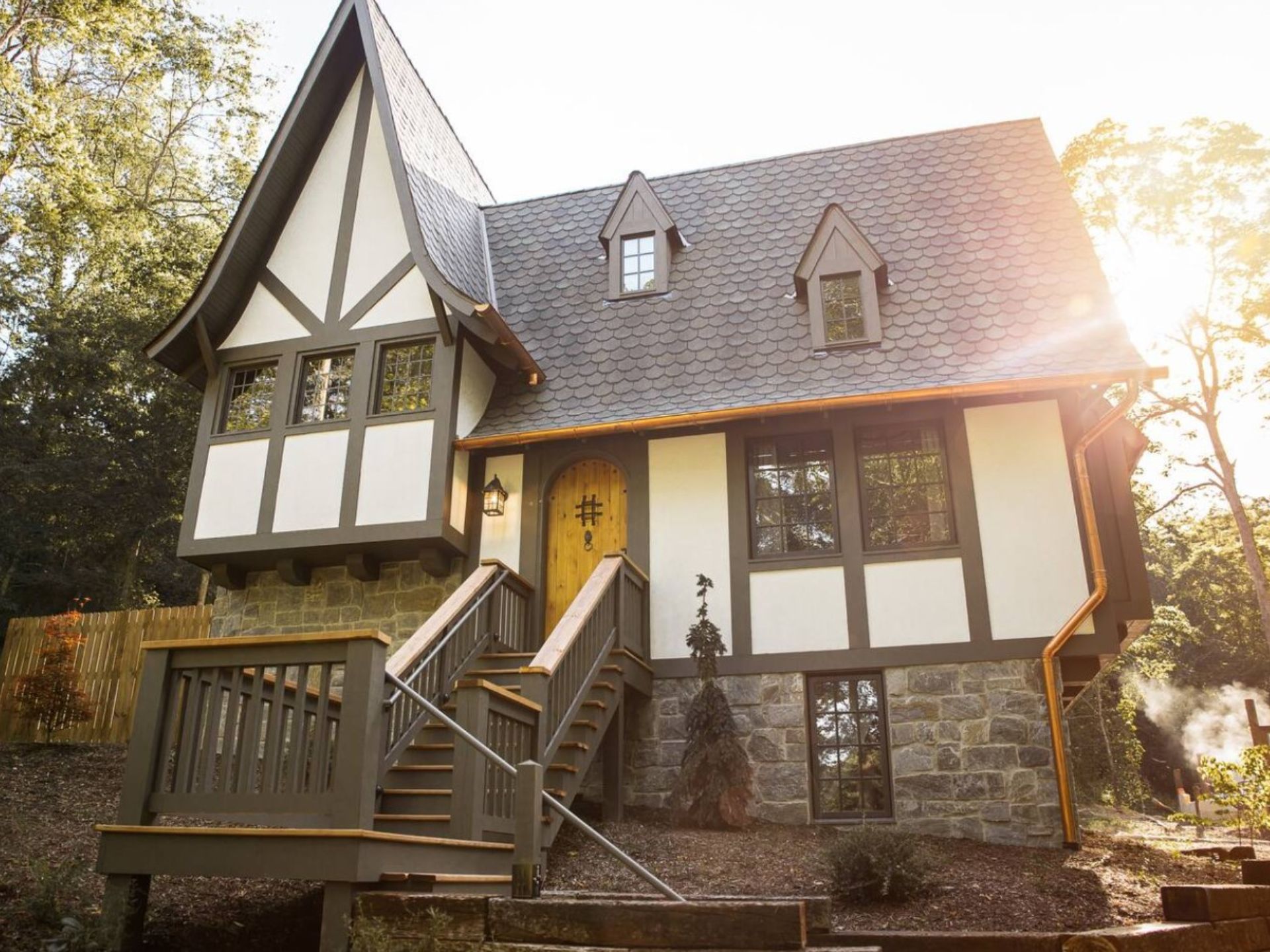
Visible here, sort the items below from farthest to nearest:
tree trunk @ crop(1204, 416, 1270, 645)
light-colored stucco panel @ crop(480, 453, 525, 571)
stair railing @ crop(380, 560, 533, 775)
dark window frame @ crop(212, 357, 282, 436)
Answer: tree trunk @ crop(1204, 416, 1270, 645), dark window frame @ crop(212, 357, 282, 436), light-colored stucco panel @ crop(480, 453, 525, 571), stair railing @ crop(380, 560, 533, 775)

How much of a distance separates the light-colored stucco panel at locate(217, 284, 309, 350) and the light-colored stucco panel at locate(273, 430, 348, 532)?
4.41ft

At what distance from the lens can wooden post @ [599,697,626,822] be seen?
9.02 meters

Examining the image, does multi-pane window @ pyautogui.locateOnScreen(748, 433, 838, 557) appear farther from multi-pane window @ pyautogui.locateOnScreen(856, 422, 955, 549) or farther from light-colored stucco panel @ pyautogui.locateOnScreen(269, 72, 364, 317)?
light-colored stucco panel @ pyautogui.locateOnScreen(269, 72, 364, 317)

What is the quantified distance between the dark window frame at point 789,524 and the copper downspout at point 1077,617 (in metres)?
2.13

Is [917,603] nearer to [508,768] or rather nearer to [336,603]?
[508,768]

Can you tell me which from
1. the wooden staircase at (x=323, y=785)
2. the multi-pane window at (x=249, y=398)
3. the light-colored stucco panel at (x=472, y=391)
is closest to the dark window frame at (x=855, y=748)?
the wooden staircase at (x=323, y=785)

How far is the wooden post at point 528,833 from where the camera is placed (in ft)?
15.3

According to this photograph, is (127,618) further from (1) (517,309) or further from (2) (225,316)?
(1) (517,309)

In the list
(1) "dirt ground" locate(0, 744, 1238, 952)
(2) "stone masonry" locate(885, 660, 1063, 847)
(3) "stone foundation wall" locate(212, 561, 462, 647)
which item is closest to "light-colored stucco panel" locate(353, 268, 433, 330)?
(3) "stone foundation wall" locate(212, 561, 462, 647)

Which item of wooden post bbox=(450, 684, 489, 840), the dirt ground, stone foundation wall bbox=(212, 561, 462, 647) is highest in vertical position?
stone foundation wall bbox=(212, 561, 462, 647)

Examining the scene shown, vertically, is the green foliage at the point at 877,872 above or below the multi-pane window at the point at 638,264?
below

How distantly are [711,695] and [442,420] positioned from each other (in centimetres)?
399

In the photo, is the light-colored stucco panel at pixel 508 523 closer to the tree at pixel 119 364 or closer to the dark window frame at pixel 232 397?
the dark window frame at pixel 232 397

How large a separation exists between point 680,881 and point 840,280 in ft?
22.2
